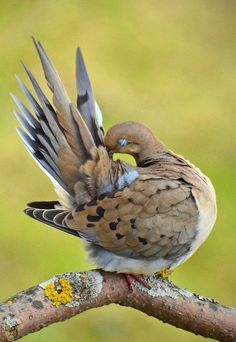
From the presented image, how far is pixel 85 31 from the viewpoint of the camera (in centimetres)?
548

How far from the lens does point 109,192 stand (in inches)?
83.0

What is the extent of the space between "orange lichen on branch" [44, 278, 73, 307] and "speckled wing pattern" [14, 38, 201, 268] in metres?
0.30

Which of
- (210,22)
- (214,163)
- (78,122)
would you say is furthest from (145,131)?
(210,22)

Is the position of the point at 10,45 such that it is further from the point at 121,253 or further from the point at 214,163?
the point at 121,253

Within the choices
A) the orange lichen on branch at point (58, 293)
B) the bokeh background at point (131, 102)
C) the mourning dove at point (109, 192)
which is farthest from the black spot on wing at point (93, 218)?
the bokeh background at point (131, 102)

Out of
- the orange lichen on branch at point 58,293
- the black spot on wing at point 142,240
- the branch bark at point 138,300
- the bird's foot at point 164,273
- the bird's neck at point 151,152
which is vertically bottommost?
the orange lichen on branch at point 58,293

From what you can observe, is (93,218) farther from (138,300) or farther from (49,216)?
(138,300)

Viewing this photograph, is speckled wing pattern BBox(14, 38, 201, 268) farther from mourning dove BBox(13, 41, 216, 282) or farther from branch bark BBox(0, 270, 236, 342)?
branch bark BBox(0, 270, 236, 342)

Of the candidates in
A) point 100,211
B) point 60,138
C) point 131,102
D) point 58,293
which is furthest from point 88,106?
point 131,102

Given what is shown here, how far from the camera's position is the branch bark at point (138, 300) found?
1.76 m

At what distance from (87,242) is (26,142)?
252 millimetres

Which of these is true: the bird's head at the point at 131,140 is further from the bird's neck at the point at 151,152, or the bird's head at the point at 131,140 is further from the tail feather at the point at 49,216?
the tail feather at the point at 49,216

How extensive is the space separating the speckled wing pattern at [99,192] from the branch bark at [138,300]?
0.35 ft

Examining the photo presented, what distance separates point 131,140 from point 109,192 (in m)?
0.13
